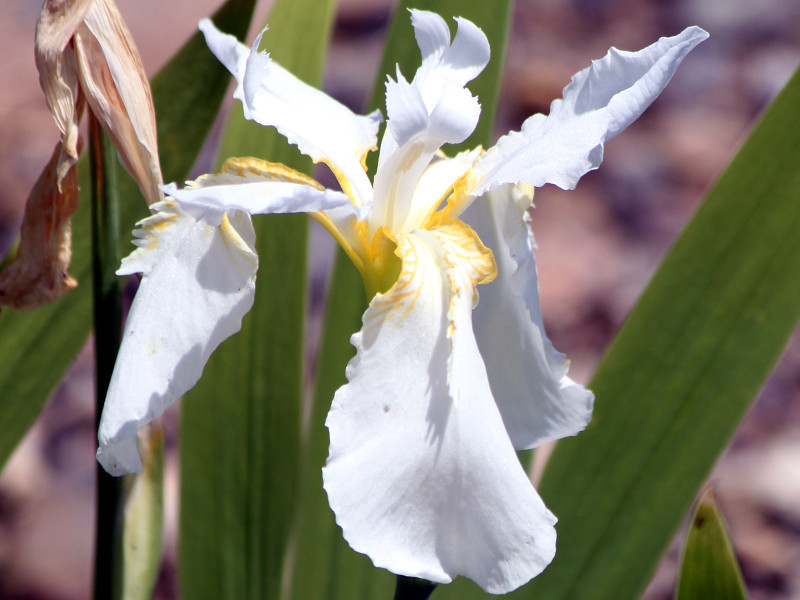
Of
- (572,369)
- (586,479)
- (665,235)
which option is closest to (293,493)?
(586,479)

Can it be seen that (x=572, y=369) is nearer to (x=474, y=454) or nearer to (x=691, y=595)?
(x=691, y=595)

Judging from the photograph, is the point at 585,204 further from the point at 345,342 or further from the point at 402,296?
the point at 402,296

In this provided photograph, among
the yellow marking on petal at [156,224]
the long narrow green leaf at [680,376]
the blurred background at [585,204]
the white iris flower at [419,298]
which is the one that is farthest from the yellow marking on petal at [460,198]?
the blurred background at [585,204]

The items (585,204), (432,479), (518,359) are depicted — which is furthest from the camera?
(585,204)

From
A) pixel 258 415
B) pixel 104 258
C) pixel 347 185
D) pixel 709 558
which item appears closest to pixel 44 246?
pixel 104 258

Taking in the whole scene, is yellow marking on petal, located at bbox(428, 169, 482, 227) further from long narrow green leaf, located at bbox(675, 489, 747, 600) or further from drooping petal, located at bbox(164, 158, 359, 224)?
long narrow green leaf, located at bbox(675, 489, 747, 600)

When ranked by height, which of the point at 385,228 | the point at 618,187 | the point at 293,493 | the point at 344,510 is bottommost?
the point at 293,493

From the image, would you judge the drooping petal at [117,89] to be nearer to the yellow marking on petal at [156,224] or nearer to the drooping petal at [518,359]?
the yellow marking on petal at [156,224]

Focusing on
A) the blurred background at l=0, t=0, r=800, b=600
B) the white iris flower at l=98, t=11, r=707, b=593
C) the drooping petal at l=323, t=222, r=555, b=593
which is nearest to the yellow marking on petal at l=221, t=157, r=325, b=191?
the white iris flower at l=98, t=11, r=707, b=593
